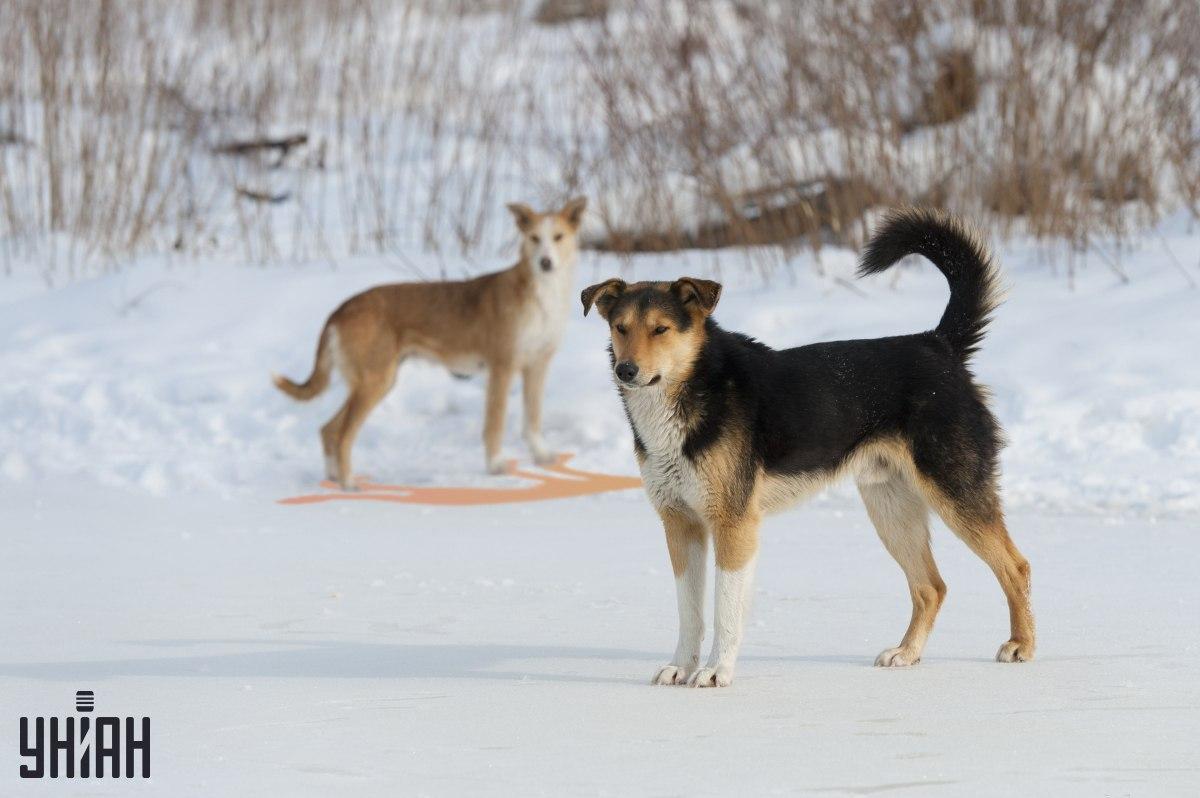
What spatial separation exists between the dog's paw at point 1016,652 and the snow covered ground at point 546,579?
88mm

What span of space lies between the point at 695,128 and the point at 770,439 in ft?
24.9

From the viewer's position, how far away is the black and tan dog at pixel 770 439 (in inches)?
170

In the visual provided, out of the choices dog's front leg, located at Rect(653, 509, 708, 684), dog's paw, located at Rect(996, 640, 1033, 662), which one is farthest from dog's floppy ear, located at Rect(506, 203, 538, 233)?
dog's paw, located at Rect(996, 640, 1033, 662)

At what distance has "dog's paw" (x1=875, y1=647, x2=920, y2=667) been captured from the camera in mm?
4488

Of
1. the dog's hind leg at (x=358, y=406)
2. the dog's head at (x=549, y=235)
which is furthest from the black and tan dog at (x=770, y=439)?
the dog's head at (x=549, y=235)

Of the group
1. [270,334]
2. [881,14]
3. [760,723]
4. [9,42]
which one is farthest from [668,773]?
[9,42]

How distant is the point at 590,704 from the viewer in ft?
13.4

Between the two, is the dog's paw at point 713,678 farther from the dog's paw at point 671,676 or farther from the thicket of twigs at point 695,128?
the thicket of twigs at point 695,128

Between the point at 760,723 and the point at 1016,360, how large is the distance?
5751mm

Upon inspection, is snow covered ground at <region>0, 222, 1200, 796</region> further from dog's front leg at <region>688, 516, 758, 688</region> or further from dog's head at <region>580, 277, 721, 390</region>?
dog's head at <region>580, 277, 721, 390</region>

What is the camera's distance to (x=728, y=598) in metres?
4.29

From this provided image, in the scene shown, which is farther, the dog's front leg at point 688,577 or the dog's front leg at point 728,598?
the dog's front leg at point 688,577

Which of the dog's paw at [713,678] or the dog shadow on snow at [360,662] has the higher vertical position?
the dog's paw at [713,678]

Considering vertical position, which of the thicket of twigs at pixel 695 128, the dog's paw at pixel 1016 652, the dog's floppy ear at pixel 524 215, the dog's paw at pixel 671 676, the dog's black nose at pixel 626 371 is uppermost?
the thicket of twigs at pixel 695 128
